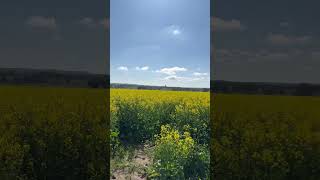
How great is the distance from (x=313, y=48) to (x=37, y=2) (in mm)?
2410

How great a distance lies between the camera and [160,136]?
5754 mm

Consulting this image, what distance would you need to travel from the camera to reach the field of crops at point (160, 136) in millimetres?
4109

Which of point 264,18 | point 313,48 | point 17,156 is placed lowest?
point 17,156

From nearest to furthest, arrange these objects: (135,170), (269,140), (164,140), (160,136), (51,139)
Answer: (269,140), (51,139), (164,140), (135,170), (160,136)

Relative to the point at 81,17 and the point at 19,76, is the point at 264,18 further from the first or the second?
the point at 19,76

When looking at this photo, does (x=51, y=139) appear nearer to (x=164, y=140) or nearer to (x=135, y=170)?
(x=164, y=140)

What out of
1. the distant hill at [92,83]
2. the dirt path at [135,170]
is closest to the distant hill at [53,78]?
the distant hill at [92,83]

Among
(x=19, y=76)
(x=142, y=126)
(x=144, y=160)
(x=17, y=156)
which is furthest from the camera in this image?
(x=142, y=126)

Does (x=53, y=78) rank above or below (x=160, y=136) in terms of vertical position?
above

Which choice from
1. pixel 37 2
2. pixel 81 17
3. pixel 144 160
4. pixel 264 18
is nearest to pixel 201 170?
pixel 144 160

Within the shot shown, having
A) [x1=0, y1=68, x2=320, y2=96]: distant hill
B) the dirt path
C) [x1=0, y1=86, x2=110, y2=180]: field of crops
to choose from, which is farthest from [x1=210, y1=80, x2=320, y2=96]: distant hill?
the dirt path

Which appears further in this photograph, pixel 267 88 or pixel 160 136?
pixel 160 136

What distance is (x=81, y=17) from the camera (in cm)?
392

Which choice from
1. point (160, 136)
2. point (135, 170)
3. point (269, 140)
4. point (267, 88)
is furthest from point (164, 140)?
point (160, 136)
